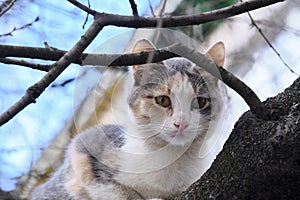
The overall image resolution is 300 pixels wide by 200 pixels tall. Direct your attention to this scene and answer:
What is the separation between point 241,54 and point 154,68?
3.32 ft

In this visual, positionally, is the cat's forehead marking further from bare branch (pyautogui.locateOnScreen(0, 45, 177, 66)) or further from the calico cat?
bare branch (pyautogui.locateOnScreen(0, 45, 177, 66))

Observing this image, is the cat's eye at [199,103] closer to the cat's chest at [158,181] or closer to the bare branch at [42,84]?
the cat's chest at [158,181]

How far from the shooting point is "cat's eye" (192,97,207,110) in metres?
1.36

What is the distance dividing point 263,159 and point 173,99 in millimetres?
570

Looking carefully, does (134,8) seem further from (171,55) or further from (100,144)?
(100,144)

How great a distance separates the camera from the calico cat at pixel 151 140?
1.34 meters

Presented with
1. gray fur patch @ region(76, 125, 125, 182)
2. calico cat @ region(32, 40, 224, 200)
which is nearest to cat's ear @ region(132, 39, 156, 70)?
calico cat @ region(32, 40, 224, 200)

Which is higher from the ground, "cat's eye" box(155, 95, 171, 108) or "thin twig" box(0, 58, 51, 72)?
"cat's eye" box(155, 95, 171, 108)

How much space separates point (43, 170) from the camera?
1906mm

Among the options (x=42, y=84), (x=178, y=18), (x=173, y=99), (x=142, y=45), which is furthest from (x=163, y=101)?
(x=42, y=84)

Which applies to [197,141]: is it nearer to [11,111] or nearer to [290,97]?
[290,97]

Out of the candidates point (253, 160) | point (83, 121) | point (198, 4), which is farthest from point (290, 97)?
point (198, 4)

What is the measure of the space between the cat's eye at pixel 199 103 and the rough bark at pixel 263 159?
50 centimetres

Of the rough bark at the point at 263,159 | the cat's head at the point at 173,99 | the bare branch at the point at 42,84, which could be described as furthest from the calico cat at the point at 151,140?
the bare branch at the point at 42,84
